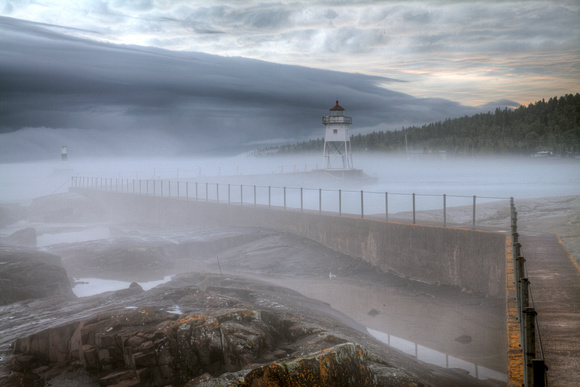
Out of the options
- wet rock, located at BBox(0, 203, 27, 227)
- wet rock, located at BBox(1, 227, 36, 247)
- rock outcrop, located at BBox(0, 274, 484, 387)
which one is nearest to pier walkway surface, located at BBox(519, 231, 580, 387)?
rock outcrop, located at BBox(0, 274, 484, 387)

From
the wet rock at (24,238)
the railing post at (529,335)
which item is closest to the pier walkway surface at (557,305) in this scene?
the railing post at (529,335)

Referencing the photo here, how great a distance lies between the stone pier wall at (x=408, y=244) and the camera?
14.5 m

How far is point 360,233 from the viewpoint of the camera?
1995 cm

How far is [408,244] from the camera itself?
1747 cm

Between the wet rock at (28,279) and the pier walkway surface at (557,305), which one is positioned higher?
the pier walkway surface at (557,305)

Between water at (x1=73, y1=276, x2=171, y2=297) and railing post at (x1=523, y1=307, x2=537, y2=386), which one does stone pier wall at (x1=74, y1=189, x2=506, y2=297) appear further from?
railing post at (x1=523, y1=307, x2=537, y2=386)

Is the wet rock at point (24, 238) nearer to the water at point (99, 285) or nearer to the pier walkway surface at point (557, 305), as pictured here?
the water at point (99, 285)

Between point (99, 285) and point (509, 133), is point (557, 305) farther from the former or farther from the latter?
point (509, 133)

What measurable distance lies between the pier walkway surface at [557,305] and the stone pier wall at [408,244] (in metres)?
1.79

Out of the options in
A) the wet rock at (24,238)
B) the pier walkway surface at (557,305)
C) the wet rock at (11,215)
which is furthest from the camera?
the wet rock at (11,215)

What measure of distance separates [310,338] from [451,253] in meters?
8.99

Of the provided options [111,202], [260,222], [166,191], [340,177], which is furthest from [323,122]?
[260,222]

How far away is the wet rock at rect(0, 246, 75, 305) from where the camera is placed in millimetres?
15070

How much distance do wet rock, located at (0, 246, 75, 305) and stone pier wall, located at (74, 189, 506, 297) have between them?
428 inches
